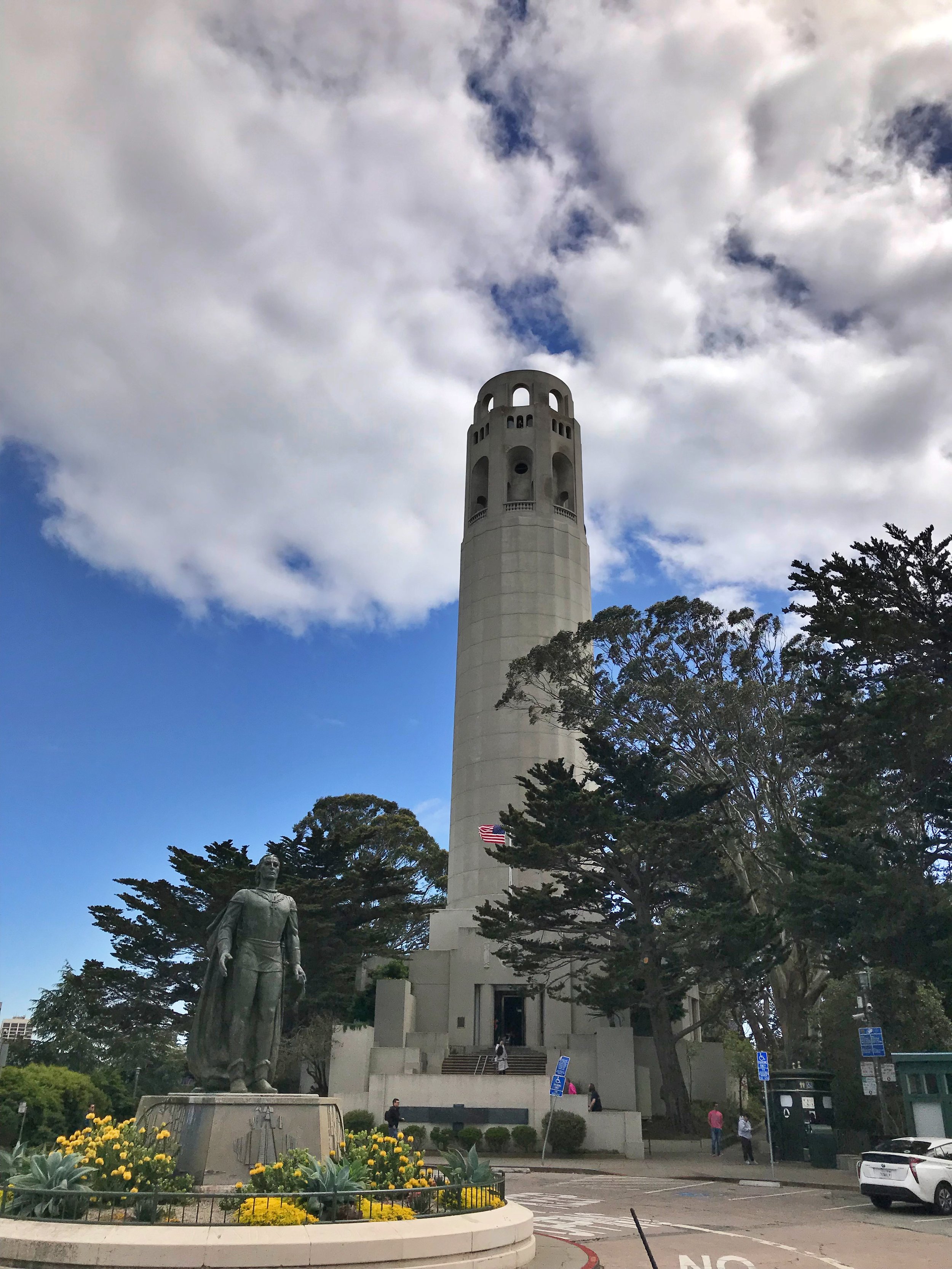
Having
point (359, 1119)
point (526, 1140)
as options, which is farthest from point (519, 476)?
point (526, 1140)

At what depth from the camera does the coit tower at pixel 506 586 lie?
48406 mm

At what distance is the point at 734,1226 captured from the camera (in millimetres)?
15109

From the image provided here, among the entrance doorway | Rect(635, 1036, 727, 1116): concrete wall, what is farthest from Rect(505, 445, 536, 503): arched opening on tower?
Rect(635, 1036, 727, 1116): concrete wall

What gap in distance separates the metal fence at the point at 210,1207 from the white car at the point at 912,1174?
10.9 m

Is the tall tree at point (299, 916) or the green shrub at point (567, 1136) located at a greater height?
the tall tree at point (299, 916)

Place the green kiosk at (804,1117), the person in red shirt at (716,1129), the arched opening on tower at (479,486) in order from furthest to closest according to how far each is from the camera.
Answer: the arched opening on tower at (479,486) < the person in red shirt at (716,1129) < the green kiosk at (804,1117)

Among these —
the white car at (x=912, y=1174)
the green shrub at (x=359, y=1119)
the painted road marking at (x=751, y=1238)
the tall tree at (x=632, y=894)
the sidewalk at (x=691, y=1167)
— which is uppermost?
the tall tree at (x=632, y=894)

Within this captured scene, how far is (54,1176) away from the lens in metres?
9.19

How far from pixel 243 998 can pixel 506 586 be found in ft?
133

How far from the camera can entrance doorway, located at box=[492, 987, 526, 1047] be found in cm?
4244

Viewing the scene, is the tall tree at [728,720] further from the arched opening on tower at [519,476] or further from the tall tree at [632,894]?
the arched opening on tower at [519,476]

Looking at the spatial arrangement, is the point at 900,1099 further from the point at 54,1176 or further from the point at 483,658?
the point at 54,1176

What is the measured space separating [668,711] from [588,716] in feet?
10.9

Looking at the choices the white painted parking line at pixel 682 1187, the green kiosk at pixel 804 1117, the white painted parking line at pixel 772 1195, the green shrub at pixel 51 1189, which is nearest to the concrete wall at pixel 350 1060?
the green kiosk at pixel 804 1117
